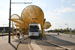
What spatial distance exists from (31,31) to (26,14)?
10648 millimetres

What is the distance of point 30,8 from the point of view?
30.1 meters

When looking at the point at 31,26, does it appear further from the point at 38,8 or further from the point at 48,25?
the point at 48,25

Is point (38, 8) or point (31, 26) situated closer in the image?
point (31, 26)

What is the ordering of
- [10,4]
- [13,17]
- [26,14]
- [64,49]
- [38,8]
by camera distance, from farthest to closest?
[26,14], [38,8], [13,17], [10,4], [64,49]

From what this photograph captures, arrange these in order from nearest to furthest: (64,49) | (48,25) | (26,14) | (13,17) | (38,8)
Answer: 1. (64,49)
2. (13,17)
3. (38,8)
4. (26,14)
5. (48,25)

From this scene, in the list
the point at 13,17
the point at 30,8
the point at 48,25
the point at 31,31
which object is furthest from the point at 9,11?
the point at 48,25

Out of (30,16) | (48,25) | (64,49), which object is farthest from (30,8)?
(48,25)

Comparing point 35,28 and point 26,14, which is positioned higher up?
point 26,14

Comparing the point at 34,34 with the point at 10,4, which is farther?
the point at 34,34

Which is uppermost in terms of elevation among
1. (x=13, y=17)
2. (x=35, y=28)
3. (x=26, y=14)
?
(x=26, y=14)

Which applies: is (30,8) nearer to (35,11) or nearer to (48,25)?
(35,11)

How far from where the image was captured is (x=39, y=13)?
30938 mm

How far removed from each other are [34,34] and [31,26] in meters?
2.21

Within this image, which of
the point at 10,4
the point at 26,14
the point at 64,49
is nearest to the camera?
the point at 64,49
